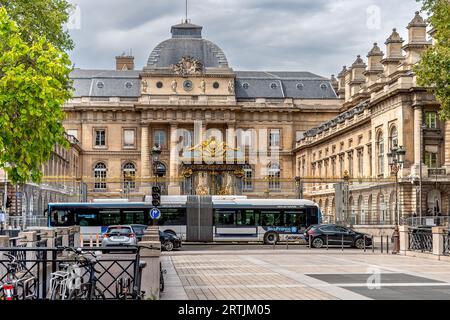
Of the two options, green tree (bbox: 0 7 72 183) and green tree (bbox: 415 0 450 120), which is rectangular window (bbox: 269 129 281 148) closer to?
green tree (bbox: 415 0 450 120)

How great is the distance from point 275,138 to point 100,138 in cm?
2355

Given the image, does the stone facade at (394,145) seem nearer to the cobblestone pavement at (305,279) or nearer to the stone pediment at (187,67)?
the stone pediment at (187,67)

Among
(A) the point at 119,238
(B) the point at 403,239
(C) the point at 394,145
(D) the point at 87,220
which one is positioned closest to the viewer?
(A) the point at 119,238

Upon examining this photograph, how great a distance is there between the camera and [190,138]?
353 ft

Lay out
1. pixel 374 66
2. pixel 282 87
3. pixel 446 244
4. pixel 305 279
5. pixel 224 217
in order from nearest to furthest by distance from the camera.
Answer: pixel 305 279, pixel 446 244, pixel 224 217, pixel 374 66, pixel 282 87

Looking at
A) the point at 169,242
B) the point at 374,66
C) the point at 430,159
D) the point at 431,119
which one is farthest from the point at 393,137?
the point at 169,242

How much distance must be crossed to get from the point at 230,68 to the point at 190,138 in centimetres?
1097

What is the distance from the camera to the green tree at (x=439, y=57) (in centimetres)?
4144

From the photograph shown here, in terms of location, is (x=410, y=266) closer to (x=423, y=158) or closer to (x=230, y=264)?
(x=230, y=264)

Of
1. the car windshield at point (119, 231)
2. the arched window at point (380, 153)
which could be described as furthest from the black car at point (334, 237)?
the arched window at point (380, 153)

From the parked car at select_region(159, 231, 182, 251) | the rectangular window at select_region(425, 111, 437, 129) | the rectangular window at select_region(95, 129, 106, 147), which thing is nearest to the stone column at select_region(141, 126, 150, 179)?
the rectangular window at select_region(95, 129, 106, 147)

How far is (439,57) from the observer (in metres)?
41.4

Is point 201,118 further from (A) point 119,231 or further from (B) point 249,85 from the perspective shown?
(A) point 119,231

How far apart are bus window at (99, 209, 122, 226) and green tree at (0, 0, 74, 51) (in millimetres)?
11066
